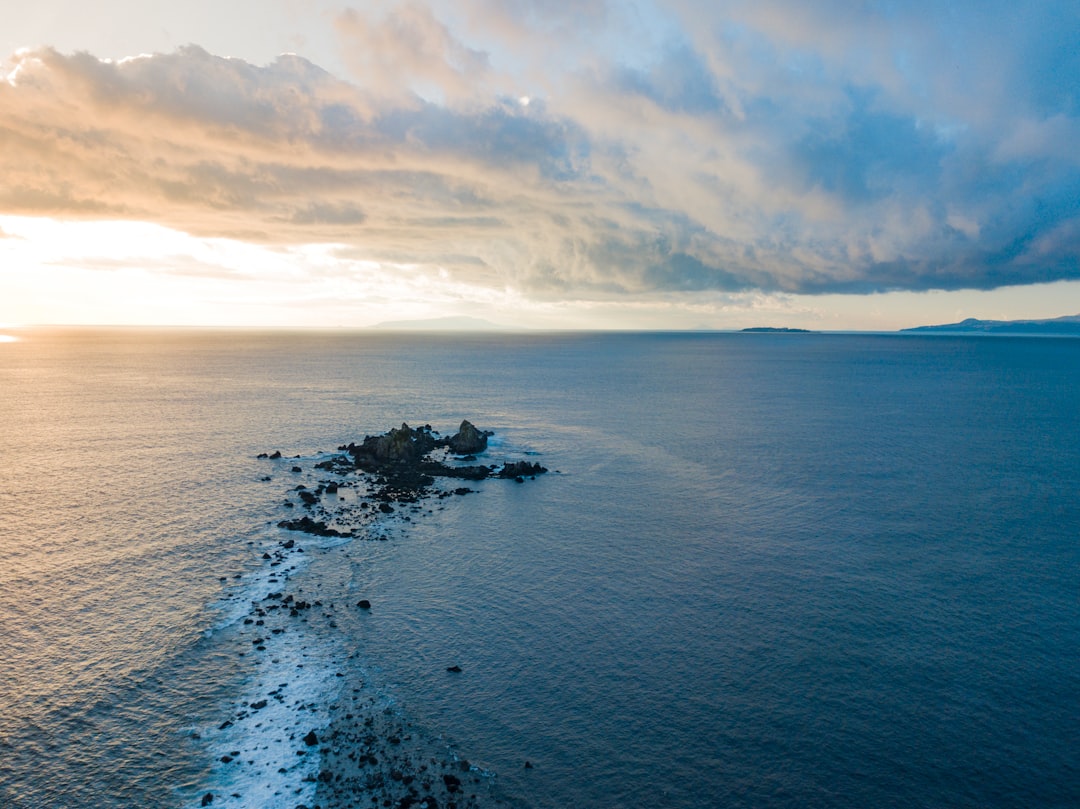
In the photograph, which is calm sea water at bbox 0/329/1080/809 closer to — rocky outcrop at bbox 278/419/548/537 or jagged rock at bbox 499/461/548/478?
jagged rock at bbox 499/461/548/478

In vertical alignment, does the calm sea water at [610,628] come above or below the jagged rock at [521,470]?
below

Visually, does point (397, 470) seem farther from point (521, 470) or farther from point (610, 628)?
point (610, 628)

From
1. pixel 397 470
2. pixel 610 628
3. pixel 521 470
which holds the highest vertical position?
pixel 521 470

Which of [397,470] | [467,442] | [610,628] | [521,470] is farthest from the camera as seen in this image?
[467,442]

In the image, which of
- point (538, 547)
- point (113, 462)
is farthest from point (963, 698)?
point (113, 462)

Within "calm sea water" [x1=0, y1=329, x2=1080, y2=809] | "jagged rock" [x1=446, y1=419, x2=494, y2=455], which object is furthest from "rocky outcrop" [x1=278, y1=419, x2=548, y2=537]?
"calm sea water" [x1=0, y1=329, x2=1080, y2=809]

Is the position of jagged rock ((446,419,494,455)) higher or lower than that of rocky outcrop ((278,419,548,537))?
higher

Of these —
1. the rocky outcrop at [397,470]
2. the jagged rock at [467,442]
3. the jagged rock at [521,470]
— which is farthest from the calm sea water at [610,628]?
the jagged rock at [467,442]

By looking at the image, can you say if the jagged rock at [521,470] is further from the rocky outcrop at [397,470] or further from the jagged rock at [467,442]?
the jagged rock at [467,442]

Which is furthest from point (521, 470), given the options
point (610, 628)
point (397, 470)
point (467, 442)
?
point (610, 628)
